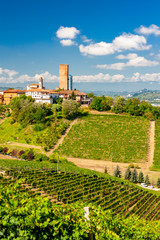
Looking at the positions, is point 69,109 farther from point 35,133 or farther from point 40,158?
point 40,158

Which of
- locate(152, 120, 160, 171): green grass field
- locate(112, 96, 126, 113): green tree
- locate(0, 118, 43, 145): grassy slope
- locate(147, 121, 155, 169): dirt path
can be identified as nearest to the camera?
locate(152, 120, 160, 171): green grass field

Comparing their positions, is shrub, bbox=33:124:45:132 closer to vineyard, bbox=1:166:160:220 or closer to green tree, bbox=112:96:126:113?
green tree, bbox=112:96:126:113

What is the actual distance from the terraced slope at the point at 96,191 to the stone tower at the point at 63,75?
263ft

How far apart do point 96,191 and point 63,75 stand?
88384mm

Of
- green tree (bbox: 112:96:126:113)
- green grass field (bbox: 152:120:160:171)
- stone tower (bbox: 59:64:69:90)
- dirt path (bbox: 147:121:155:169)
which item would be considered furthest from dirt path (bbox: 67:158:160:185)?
stone tower (bbox: 59:64:69:90)

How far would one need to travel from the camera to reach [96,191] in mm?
29125

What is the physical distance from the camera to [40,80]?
104000 mm

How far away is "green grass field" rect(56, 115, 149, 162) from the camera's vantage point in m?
50.0

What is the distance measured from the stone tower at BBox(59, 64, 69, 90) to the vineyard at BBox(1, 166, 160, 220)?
80121 millimetres

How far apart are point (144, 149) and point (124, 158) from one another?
6606mm

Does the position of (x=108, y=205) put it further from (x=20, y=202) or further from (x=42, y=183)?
(x=20, y=202)

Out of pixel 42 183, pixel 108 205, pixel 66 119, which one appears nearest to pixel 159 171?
pixel 108 205

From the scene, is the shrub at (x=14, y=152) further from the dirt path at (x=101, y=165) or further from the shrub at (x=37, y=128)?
the dirt path at (x=101, y=165)

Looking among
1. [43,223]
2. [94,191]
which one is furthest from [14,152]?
[43,223]
